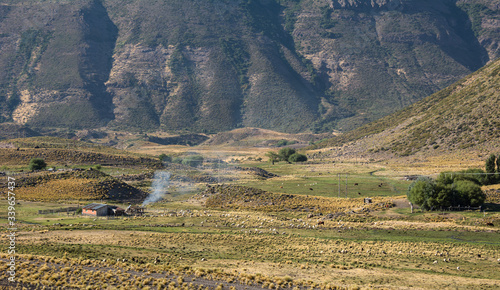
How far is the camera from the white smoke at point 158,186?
8106cm

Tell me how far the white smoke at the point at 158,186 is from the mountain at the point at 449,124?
64.2 m

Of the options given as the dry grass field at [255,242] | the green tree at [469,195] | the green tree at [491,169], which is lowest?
the dry grass field at [255,242]

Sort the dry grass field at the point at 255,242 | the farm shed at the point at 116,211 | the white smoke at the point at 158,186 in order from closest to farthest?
the dry grass field at the point at 255,242 < the farm shed at the point at 116,211 < the white smoke at the point at 158,186

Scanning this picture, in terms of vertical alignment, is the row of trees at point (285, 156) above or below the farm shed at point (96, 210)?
above

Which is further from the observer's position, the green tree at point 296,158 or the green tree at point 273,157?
the green tree at point 273,157

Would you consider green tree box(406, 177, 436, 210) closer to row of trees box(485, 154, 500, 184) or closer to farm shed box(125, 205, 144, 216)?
row of trees box(485, 154, 500, 184)

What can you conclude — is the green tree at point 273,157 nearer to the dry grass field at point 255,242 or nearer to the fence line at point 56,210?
the dry grass field at point 255,242

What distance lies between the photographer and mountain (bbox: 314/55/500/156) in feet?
388

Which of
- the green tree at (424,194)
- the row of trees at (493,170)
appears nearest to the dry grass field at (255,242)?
the green tree at (424,194)

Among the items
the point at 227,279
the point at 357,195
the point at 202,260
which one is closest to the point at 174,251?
the point at 202,260

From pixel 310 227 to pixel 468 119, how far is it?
8856cm

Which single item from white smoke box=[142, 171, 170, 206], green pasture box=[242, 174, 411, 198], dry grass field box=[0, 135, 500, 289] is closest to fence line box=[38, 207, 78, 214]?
dry grass field box=[0, 135, 500, 289]

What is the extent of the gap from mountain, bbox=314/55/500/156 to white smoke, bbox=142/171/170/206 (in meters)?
64.2

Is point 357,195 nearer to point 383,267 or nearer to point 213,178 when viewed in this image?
point 213,178
